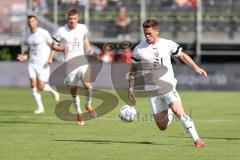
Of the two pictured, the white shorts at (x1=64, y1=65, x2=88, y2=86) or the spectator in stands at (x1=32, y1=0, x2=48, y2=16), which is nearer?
the white shorts at (x1=64, y1=65, x2=88, y2=86)

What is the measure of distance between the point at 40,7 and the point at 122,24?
13.7ft

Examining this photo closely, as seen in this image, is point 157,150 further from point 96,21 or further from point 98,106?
point 96,21

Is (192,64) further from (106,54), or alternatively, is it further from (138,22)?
(138,22)

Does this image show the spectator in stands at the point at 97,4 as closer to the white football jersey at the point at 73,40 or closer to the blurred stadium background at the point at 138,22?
the blurred stadium background at the point at 138,22

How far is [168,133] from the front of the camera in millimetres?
15125

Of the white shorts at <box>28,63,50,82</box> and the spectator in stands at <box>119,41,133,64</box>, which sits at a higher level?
the white shorts at <box>28,63,50,82</box>

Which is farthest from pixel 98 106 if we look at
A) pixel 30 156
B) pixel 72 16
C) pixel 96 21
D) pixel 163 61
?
pixel 96 21

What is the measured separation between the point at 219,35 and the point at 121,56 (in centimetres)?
590

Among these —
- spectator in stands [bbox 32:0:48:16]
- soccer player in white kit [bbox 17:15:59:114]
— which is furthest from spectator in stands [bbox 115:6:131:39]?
soccer player in white kit [bbox 17:15:59:114]

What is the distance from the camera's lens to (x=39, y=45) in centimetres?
2133

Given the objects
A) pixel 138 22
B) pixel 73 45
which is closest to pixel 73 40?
pixel 73 45

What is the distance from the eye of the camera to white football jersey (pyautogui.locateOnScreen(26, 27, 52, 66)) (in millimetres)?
21219

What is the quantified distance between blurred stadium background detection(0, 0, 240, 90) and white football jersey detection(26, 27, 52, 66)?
13226 mm

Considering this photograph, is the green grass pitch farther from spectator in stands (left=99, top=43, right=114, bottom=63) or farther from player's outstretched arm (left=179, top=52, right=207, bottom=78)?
spectator in stands (left=99, top=43, right=114, bottom=63)
